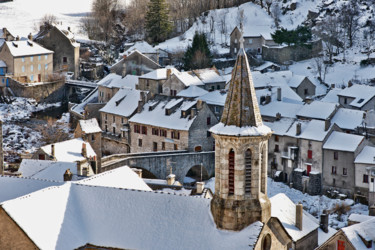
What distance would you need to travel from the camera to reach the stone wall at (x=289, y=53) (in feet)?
378

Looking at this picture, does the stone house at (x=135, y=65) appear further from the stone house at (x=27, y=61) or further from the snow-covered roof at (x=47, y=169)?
the snow-covered roof at (x=47, y=169)

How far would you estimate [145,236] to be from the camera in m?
33.2

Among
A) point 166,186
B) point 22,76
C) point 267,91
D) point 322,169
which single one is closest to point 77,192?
point 166,186

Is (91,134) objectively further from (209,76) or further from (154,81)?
(209,76)

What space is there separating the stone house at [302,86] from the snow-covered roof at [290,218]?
149ft

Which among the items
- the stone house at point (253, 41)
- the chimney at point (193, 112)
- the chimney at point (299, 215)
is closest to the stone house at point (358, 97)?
the chimney at point (193, 112)

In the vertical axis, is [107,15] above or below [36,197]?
above

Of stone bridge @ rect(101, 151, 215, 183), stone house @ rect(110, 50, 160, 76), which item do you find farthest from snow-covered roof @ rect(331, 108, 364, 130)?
stone house @ rect(110, 50, 160, 76)

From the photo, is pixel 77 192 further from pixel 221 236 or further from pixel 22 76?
pixel 22 76

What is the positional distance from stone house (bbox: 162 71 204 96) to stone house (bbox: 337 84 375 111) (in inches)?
647

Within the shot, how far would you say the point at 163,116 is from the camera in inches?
3150

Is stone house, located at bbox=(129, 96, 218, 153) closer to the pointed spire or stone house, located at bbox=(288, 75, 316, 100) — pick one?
stone house, located at bbox=(288, 75, 316, 100)

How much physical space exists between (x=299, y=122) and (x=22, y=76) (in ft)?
143

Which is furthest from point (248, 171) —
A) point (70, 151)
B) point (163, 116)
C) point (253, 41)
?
point (253, 41)
